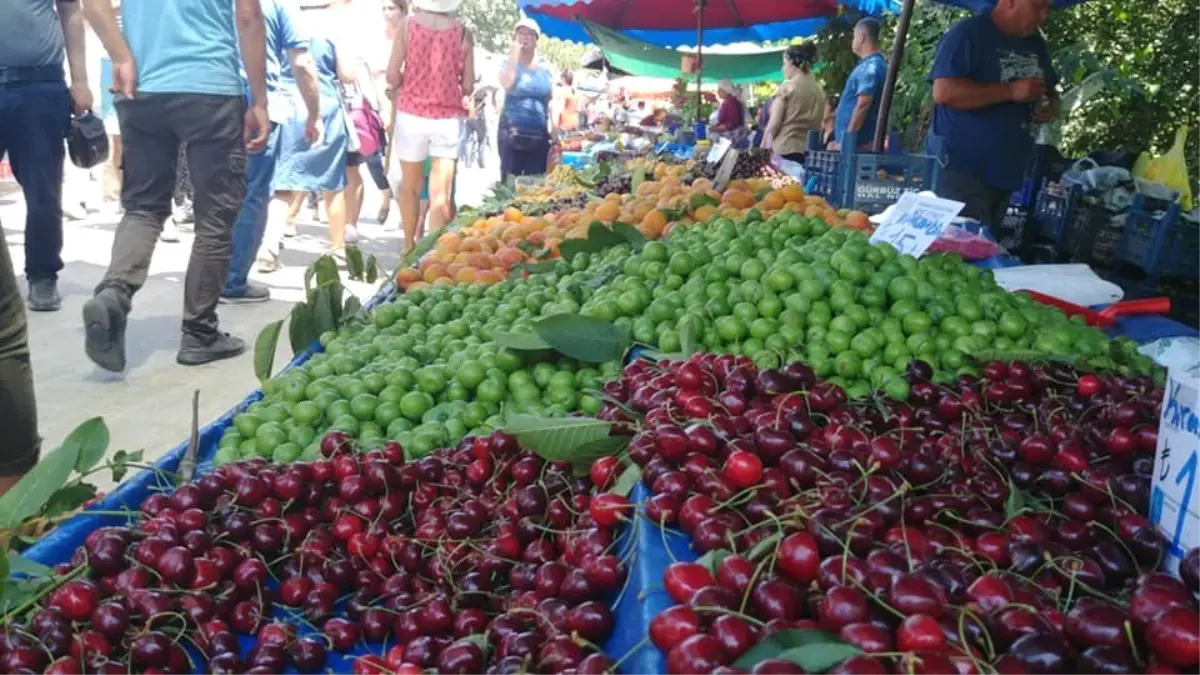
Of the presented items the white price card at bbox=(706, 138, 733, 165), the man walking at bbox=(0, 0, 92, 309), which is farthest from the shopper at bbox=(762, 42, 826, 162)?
the man walking at bbox=(0, 0, 92, 309)

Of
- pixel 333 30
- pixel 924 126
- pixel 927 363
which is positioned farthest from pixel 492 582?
pixel 924 126

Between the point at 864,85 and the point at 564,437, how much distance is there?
6.29 metres

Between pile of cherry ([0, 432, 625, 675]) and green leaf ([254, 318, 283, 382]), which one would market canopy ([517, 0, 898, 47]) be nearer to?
green leaf ([254, 318, 283, 382])

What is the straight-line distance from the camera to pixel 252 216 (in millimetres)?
5852

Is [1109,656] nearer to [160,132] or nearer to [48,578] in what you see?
[48,578]

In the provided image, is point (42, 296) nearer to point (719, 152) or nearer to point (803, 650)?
point (719, 152)

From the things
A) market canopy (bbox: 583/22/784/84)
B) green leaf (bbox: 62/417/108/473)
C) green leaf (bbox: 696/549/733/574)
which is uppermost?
market canopy (bbox: 583/22/784/84)

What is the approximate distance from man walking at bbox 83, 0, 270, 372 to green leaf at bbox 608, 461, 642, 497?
3.45m

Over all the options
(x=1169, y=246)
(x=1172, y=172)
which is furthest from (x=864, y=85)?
(x=1169, y=246)

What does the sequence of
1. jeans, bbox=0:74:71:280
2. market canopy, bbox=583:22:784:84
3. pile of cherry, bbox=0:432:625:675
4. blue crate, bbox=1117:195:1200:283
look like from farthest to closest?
market canopy, bbox=583:22:784:84
jeans, bbox=0:74:71:280
blue crate, bbox=1117:195:1200:283
pile of cherry, bbox=0:432:625:675

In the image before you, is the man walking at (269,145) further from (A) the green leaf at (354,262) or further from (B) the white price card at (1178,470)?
(B) the white price card at (1178,470)

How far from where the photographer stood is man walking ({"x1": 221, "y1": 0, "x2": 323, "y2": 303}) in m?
5.82

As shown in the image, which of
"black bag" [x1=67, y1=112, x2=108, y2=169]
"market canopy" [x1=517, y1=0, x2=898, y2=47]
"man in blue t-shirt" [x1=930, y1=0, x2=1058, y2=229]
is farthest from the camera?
"market canopy" [x1=517, y1=0, x2=898, y2=47]

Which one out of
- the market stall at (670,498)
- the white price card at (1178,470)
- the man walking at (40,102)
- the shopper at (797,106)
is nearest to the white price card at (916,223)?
the market stall at (670,498)
